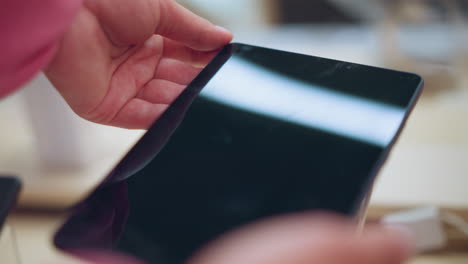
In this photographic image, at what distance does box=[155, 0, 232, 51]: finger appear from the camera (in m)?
0.55

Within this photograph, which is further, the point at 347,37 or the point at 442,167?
the point at 347,37

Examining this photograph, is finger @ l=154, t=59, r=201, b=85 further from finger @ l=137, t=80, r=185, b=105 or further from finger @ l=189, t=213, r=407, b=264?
finger @ l=189, t=213, r=407, b=264

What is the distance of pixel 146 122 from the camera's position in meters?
0.55

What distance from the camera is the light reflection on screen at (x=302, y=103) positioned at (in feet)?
1.40

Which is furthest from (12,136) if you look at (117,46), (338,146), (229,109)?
(338,146)

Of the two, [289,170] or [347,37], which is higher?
[347,37]

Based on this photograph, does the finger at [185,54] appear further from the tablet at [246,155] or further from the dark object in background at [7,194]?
the dark object in background at [7,194]

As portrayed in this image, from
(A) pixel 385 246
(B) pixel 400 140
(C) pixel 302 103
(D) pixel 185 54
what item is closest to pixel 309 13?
(B) pixel 400 140

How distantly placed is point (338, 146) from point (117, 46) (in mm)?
273

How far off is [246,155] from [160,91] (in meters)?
0.16

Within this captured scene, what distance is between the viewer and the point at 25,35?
0.44 meters

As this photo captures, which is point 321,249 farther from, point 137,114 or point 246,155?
point 137,114

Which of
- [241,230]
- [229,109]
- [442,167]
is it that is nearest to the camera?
[241,230]

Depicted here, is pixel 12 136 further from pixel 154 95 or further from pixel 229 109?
pixel 229 109
